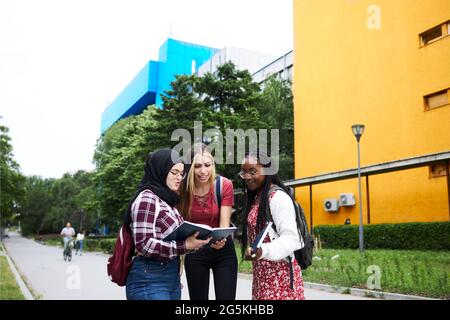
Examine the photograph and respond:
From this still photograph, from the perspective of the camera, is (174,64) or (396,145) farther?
(174,64)

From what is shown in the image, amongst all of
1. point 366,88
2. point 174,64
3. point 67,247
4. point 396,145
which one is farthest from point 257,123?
point 174,64

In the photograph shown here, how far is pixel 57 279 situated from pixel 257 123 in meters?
14.8

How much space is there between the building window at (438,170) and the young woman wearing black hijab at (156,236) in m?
16.8

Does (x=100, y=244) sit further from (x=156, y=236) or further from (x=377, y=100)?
(x=156, y=236)

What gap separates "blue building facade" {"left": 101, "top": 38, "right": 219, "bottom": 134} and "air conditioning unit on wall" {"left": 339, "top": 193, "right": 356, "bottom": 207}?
3282 centimetres

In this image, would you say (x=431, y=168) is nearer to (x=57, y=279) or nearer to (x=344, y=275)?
(x=344, y=275)

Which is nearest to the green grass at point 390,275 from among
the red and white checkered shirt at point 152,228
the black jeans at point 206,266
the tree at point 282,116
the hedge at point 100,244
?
the black jeans at point 206,266

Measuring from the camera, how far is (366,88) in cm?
2120

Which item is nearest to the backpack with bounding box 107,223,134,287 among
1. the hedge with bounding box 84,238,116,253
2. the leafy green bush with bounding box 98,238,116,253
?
the leafy green bush with bounding box 98,238,116,253

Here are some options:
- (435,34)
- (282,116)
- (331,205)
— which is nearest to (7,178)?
(282,116)

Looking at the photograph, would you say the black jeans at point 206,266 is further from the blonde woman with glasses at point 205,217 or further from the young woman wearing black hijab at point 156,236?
the young woman wearing black hijab at point 156,236

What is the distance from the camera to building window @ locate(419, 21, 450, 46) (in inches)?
712

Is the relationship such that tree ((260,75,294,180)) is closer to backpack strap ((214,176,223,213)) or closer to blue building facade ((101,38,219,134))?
blue building facade ((101,38,219,134))
